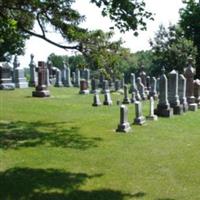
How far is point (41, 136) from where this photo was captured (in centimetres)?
1603

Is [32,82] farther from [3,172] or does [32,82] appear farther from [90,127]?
[3,172]

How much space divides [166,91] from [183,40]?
3041 centimetres

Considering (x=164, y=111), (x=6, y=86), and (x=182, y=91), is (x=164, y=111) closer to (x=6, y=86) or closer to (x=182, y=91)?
(x=182, y=91)

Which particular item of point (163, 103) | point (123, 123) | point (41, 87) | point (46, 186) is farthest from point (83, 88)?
point (46, 186)

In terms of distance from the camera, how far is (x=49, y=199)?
9.33 metres

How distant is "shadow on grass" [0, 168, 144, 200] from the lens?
376 inches

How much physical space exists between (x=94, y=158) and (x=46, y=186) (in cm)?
293

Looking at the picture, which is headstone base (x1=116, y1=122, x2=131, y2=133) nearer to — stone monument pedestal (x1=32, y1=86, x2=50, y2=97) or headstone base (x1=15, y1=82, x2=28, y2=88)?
stone monument pedestal (x1=32, y1=86, x2=50, y2=97)

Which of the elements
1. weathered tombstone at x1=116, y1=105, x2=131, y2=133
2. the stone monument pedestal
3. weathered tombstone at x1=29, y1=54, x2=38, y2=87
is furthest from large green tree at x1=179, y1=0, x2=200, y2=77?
weathered tombstone at x1=116, y1=105, x2=131, y2=133

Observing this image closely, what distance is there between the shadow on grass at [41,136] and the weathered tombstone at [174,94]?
283 inches

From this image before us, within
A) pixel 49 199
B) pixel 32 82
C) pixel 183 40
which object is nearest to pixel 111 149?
pixel 49 199

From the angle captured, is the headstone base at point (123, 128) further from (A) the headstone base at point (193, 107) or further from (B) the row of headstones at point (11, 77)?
(B) the row of headstones at point (11, 77)

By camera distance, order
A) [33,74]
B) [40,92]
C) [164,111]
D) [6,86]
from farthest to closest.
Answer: [33,74] → [6,86] → [40,92] → [164,111]

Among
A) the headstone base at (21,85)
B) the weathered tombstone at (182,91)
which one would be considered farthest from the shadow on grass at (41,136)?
the headstone base at (21,85)
